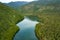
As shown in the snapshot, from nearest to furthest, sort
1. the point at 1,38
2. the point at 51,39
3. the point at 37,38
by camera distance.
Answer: the point at 51,39, the point at 1,38, the point at 37,38

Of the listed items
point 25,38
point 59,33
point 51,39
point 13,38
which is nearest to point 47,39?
point 51,39

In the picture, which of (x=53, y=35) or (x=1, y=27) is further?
(x=1, y=27)

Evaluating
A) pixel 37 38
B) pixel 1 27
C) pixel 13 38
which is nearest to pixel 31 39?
pixel 37 38

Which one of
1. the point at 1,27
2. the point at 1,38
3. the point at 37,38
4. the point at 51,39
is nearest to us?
the point at 51,39

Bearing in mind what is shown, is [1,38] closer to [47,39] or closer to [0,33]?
[0,33]

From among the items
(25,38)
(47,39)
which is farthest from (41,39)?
(25,38)

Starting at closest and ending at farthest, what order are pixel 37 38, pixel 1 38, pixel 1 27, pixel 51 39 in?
pixel 51 39 < pixel 1 38 < pixel 37 38 < pixel 1 27

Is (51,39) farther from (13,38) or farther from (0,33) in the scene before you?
(0,33)

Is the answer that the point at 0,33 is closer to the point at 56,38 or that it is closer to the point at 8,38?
the point at 8,38

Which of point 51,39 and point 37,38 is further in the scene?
point 37,38
